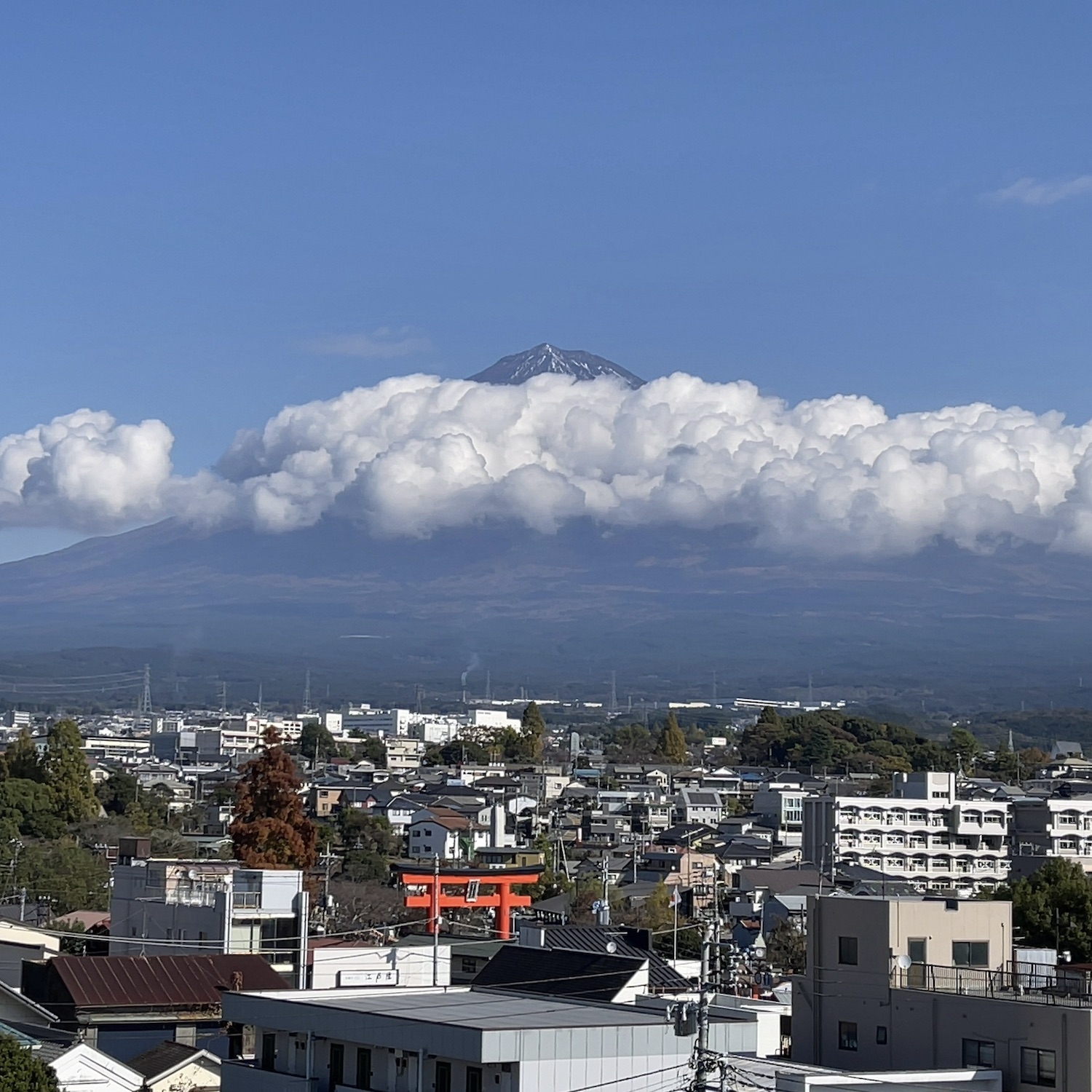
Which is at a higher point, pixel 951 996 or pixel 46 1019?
pixel 951 996

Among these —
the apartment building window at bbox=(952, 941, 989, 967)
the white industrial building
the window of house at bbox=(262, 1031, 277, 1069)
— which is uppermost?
the apartment building window at bbox=(952, 941, 989, 967)

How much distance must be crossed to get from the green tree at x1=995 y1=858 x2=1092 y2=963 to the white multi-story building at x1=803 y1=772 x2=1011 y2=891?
91.6 feet

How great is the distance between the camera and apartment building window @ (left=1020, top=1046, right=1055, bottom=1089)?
58.3ft

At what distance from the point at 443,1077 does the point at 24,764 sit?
56.5m

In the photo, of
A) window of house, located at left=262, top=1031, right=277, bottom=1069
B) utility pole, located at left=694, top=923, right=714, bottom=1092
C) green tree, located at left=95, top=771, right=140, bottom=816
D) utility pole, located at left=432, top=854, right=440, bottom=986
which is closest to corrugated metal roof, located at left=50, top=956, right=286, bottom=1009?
utility pole, located at left=432, top=854, right=440, bottom=986

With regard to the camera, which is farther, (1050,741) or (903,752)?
(1050,741)

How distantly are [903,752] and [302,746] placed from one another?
3909 centimetres

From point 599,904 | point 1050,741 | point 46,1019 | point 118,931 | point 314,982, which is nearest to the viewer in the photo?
point 46,1019

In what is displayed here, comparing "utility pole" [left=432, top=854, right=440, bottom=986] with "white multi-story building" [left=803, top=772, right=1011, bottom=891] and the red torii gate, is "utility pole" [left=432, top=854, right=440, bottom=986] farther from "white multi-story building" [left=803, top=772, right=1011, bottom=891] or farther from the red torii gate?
"white multi-story building" [left=803, top=772, right=1011, bottom=891]

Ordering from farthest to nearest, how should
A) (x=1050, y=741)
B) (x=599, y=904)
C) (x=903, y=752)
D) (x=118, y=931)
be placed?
(x=1050, y=741) → (x=903, y=752) → (x=599, y=904) → (x=118, y=931)

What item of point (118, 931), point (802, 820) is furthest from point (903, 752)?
point (118, 931)

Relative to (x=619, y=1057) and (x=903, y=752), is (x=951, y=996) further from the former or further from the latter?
(x=903, y=752)

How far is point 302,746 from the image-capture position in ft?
386

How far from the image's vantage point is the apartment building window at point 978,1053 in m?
18.4
